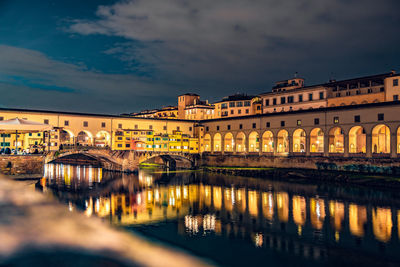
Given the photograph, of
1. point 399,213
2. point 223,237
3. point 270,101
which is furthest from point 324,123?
point 223,237

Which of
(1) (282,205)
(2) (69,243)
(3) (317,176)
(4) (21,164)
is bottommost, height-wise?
(2) (69,243)

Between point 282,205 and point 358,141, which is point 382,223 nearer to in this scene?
point 282,205

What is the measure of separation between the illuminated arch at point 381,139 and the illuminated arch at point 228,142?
113 feet

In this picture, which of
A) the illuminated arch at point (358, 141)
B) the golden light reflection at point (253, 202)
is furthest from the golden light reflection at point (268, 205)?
the illuminated arch at point (358, 141)

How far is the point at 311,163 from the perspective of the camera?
63750 mm

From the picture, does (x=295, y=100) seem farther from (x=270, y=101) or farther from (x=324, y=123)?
(x=324, y=123)

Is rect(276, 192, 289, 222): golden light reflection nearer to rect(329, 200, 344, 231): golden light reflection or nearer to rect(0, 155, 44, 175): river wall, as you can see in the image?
rect(329, 200, 344, 231): golden light reflection

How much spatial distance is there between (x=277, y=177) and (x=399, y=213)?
100ft

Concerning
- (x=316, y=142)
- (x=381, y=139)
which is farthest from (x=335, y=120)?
(x=316, y=142)

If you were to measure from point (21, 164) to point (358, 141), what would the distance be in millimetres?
62137

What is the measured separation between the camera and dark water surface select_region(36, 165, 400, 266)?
2328 centimetres

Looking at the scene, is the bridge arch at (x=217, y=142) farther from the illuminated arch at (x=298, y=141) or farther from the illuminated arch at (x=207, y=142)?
the illuminated arch at (x=298, y=141)

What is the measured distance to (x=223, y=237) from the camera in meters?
26.8

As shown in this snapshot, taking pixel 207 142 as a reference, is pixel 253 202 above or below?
below
